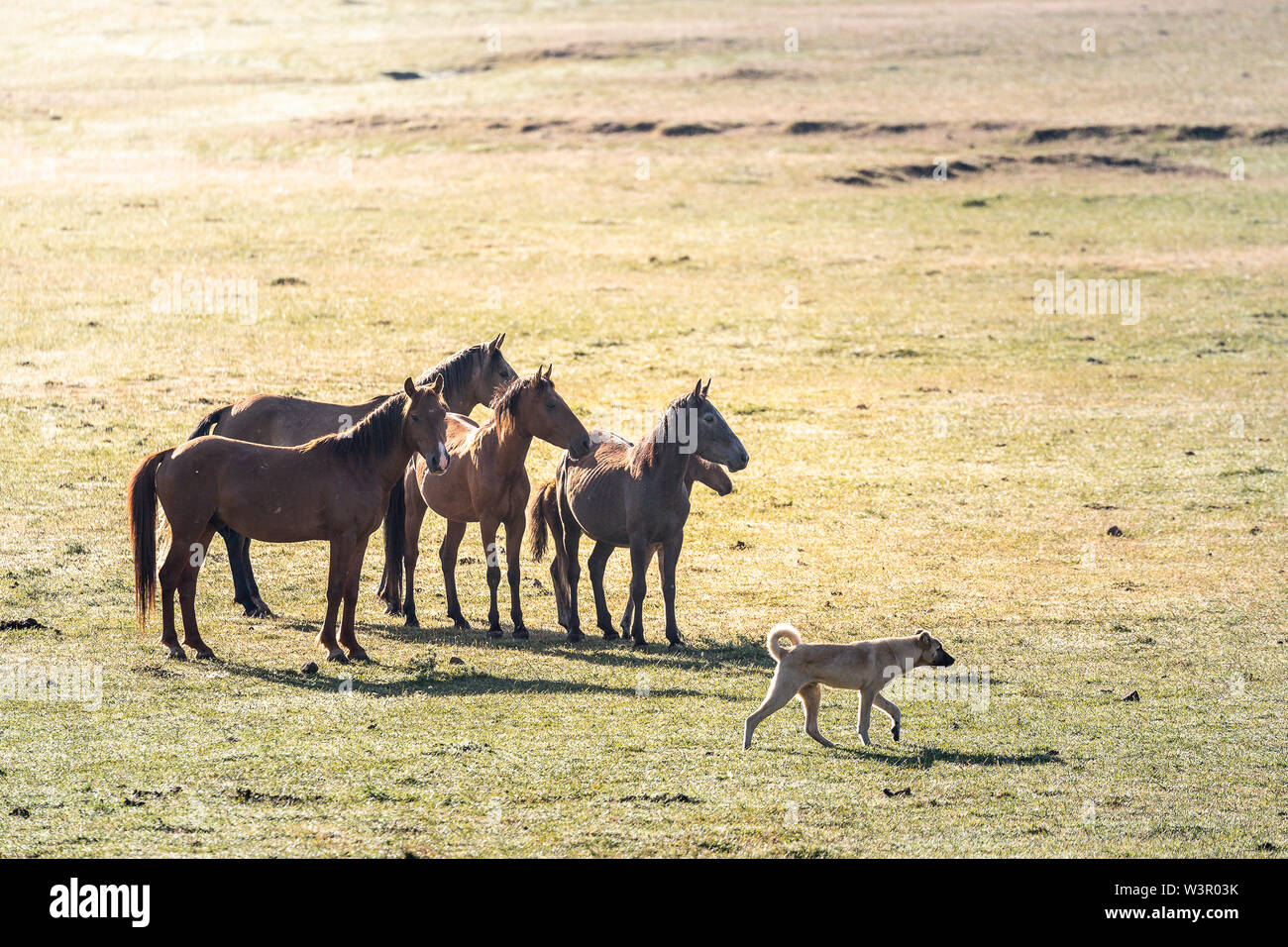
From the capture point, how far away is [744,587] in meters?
18.2

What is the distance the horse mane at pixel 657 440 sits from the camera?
15.1 metres

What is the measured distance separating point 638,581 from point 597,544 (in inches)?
40.4

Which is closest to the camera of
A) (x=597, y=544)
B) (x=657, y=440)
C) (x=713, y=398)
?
(x=657, y=440)

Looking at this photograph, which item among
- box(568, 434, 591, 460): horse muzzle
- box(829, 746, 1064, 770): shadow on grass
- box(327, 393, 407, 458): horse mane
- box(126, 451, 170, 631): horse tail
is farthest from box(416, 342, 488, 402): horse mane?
box(829, 746, 1064, 770): shadow on grass

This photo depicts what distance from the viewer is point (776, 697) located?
1175 cm

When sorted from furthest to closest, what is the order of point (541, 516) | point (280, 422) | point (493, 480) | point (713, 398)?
point (713, 398), point (280, 422), point (541, 516), point (493, 480)

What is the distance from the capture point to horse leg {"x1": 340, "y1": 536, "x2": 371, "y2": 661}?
46.1ft

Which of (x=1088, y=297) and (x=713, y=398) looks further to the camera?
(x=1088, y=297)

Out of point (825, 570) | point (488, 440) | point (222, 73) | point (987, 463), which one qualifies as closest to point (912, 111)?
point (222, 73)

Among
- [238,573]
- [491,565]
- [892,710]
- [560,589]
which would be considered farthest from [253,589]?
[892,710]

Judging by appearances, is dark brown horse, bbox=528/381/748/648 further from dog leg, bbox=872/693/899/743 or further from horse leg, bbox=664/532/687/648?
dog leg, bbox=872/693/899/743

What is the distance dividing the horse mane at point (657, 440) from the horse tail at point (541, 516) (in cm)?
135

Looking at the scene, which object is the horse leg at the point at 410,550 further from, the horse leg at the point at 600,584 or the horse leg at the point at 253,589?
the horse leg at the point at 600,584

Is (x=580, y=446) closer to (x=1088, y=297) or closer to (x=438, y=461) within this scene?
(x=438, y=461)
